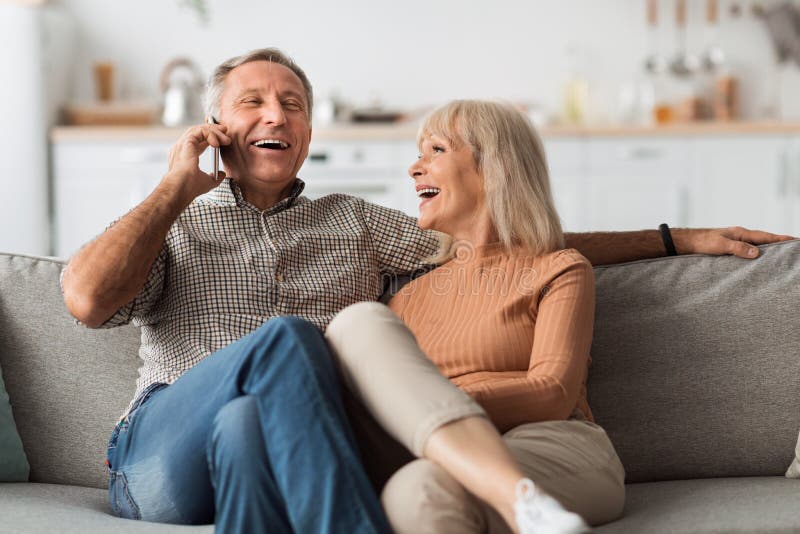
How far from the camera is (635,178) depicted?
497 cm

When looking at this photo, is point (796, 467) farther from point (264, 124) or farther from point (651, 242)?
point (264, 124)

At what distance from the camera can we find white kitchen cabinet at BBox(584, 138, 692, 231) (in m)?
4.95

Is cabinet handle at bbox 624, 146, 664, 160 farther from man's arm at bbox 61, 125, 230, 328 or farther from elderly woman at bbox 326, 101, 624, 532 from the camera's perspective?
man's arm at bbox 61, 125, 230, 328

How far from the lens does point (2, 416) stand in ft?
6.28

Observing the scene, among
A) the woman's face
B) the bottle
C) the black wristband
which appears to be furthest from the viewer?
the bottle

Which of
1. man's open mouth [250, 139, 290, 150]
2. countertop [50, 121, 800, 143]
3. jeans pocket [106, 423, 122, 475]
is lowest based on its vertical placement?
jeans pocket [106, 423, 122, 475]

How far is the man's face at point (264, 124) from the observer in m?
2.07

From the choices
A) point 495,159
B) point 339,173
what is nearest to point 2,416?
point 495,159

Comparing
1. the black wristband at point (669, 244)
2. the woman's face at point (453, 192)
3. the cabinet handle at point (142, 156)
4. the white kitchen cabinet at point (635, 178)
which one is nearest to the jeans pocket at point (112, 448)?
the woman's face at point (453, 192)

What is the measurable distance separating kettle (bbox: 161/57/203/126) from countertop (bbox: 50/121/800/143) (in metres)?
0.21

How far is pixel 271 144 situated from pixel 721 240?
0.98 meters

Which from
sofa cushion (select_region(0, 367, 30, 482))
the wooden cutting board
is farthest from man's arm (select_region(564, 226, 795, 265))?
the wooden cutting board

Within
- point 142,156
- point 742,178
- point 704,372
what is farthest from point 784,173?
point 704,372

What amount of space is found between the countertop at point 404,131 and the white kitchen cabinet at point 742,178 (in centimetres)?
5
